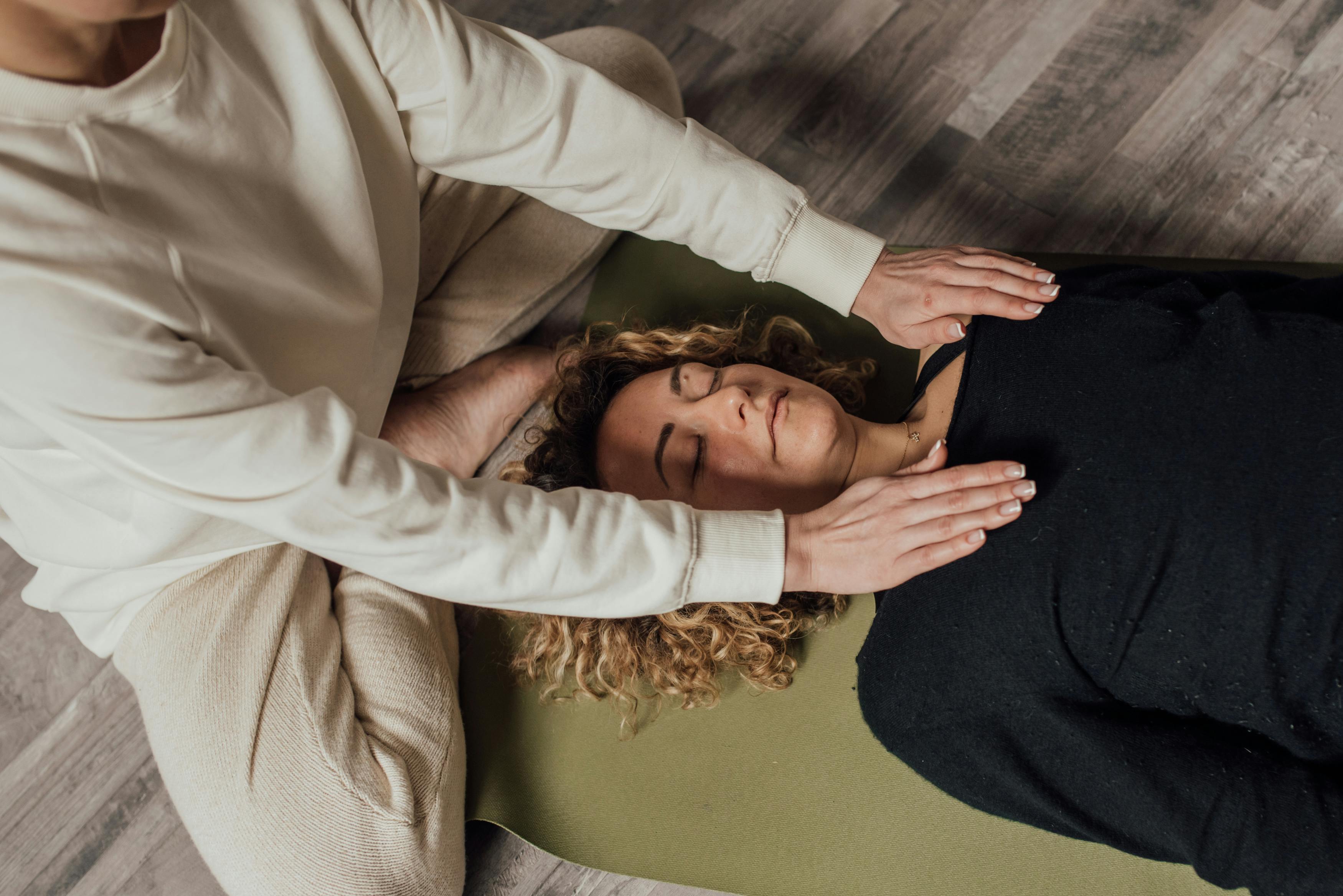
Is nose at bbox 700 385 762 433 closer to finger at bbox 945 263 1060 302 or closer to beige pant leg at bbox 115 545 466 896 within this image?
finger at bbox 945 263 1060 302

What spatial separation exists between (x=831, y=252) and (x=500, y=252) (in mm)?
796

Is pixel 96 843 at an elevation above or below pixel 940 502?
below

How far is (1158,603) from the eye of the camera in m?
1.11

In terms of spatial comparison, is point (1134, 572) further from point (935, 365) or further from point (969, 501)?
point (935, 365)

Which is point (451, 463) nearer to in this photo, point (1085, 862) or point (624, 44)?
point (624, 44)

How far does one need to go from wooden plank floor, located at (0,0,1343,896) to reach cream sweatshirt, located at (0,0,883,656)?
0.41 metres

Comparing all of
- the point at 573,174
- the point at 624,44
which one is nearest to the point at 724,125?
the point at 624,44

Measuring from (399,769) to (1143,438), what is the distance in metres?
1.21

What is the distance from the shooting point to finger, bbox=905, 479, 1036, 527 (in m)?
1.05

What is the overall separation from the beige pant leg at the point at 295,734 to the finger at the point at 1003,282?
110cm

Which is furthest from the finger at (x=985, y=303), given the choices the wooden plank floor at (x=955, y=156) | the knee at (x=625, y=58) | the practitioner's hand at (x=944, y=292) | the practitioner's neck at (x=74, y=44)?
the practitioner's neck at (x=74, y=44)

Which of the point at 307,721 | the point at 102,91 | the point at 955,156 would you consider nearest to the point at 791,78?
the point at 955,156

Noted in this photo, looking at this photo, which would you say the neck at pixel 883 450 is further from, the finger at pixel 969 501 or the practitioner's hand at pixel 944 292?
the finger at pixel 969 501

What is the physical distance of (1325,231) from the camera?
1.74 m
